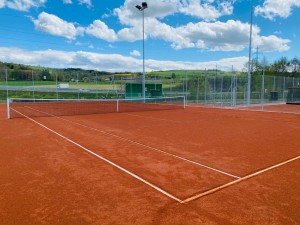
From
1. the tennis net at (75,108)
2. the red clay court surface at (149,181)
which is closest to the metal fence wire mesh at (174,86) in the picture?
the tennis net at (75,108)

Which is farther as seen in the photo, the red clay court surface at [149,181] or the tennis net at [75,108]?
the tennis net at [75,108]

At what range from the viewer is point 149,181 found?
15.9ft

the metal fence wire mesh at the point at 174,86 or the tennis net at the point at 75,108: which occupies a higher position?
the metal fence wire mesh at the point at 174,86

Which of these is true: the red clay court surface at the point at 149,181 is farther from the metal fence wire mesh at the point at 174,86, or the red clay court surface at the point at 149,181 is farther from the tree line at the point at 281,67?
the tree line at the point at 281,67

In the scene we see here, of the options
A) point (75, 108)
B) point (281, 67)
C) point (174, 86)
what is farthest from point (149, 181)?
point (281, 67)

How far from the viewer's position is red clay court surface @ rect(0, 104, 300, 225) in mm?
3586

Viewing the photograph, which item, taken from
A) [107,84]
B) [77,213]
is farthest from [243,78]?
[77,213]

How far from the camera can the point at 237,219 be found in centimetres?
346

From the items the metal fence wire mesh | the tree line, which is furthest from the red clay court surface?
the tree line

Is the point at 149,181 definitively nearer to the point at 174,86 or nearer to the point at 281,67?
the point at 174,86

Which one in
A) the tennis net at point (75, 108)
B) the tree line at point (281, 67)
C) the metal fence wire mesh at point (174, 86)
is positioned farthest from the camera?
the tree line at point (281, 67)

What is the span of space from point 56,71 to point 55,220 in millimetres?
31210

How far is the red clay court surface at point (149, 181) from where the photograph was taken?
3586 millimetres

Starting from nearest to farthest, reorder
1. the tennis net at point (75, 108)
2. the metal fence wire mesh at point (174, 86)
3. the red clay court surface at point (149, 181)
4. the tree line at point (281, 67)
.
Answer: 1. the red clay court surface at point (149, 181)
2. the tennis net at point (75, 108)
3. the metal fence wire mesh at point (174, 86)
4. the tree line at point (281, 67)
